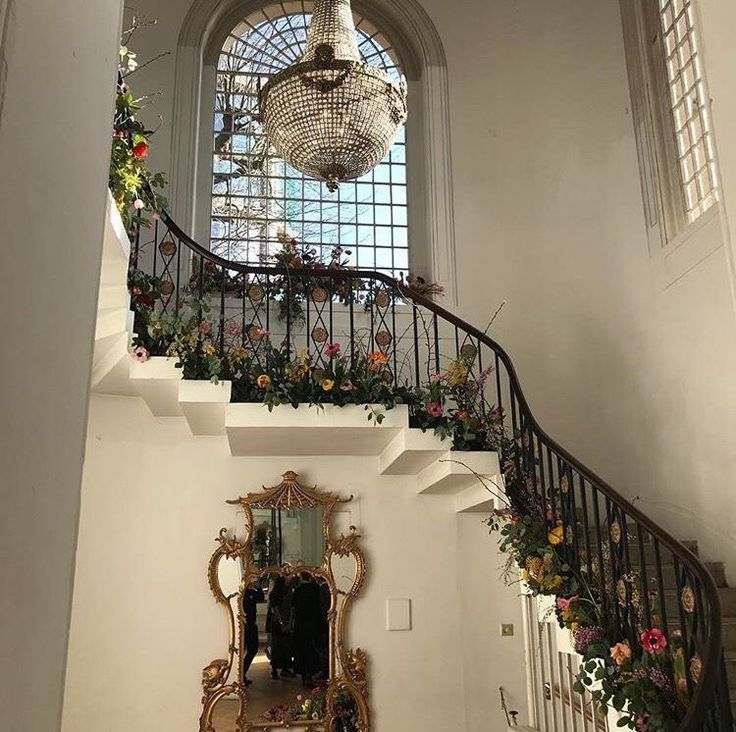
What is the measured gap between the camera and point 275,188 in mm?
8062

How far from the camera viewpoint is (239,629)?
598 cm

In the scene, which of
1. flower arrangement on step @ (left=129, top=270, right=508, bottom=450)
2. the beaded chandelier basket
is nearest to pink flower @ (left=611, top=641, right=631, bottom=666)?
flower arrangement on step @ (left=129, top=270, right=508, bottom=450)

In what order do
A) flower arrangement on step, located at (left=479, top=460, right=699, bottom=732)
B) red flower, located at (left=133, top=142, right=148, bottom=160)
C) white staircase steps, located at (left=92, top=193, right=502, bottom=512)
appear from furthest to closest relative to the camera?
white staircase steps, located at (left=92, top=193, right=502, bottom=512), red flower, located at (left=133, top=142, right=148, bottom=160), flower arrangement on step, located at (left=479, top=460, right=699, bottom=732)

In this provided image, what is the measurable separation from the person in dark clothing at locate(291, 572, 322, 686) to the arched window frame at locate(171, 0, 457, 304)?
3.03 metres

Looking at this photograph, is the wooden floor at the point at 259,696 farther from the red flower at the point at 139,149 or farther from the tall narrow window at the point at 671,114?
the tall narrow window at the point at 671,114

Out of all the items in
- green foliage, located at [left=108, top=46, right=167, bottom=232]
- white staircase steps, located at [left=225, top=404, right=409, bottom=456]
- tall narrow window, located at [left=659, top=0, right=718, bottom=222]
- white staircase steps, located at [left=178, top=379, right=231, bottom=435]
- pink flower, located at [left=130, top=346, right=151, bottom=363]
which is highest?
tall narrow window, located at [left=659, top=0, right=718, bottom=222]

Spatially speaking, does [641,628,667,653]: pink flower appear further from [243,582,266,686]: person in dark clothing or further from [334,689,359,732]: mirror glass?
[243,582,266,686]: person in dark clothing

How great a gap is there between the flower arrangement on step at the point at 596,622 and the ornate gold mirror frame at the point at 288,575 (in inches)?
66.3

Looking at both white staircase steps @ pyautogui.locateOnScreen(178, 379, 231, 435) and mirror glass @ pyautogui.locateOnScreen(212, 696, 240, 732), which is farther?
mirror glass @ pyautogui.locateOnScreen(212, 696, 240, 732)

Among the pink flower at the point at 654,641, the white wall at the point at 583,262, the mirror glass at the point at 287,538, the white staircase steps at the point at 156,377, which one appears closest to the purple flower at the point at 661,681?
the pink flower at the point at 654,641

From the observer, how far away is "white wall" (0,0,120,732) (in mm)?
1319

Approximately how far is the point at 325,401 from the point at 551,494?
169cm

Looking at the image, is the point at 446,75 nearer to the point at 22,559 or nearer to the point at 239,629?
the point at 239,629

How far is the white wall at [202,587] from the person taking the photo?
5828 mm
